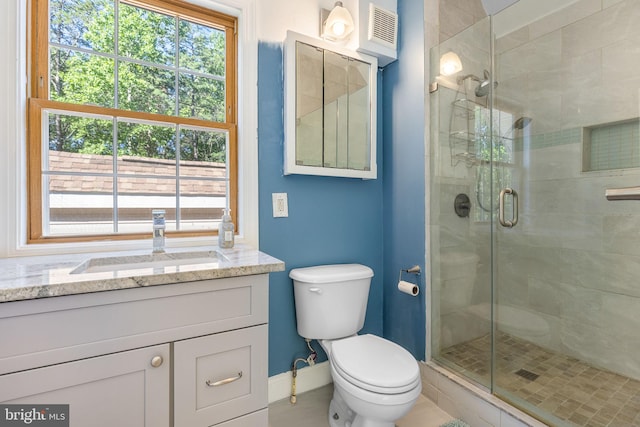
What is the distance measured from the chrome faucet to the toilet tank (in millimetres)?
662

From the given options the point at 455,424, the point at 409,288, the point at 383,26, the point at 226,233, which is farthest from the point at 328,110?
the point at 455,424

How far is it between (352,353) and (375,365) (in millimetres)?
131

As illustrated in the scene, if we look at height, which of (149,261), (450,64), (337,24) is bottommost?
(149,261)

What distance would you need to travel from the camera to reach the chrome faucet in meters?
1.36

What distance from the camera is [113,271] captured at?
975 millimetres

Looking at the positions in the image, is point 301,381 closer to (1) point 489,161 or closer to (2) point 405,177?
(2) point 405,177

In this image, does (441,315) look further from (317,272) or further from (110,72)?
(110,72)

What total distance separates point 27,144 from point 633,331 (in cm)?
313

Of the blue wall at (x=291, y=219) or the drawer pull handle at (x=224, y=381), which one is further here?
the blue wall at (x=291, y=219)

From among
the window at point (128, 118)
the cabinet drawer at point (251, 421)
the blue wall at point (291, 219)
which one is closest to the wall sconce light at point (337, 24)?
the blue wall at point (291, 219)

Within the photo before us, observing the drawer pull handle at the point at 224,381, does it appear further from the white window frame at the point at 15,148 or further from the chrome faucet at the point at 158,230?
the white window frame at the point at 15,148

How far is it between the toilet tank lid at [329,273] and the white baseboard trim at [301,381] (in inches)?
23.6

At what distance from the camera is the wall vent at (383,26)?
178 cm

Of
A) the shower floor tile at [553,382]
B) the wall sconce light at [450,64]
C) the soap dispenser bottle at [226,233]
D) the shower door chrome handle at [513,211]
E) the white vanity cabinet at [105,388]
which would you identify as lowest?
the shower floor tile at [553,382]
